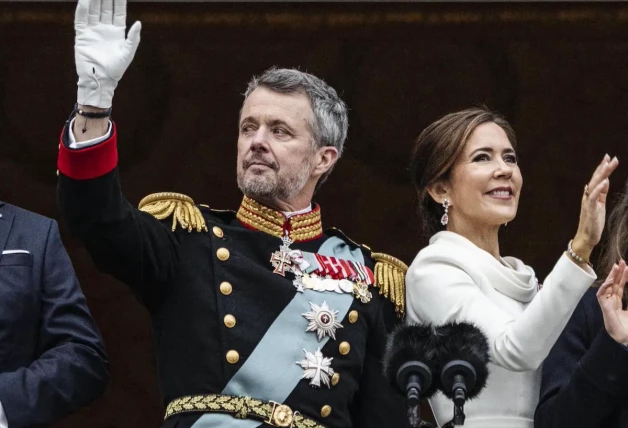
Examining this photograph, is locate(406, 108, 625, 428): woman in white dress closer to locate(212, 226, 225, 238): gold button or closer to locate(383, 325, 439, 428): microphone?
locate(383, 325, 439, 428): microphone

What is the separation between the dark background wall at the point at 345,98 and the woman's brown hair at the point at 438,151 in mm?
1172

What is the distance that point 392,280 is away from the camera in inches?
158

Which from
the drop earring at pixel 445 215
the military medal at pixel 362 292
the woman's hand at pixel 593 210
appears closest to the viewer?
the woman's hand at pixel 593 210

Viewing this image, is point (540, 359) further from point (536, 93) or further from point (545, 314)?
point (536, 93)

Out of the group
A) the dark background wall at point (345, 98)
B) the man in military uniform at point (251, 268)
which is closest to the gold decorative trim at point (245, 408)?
the man in military uniform at point (251, 268)

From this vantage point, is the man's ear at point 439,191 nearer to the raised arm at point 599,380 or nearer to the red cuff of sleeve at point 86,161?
the raised arm at point 599,380

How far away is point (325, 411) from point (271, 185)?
529mm

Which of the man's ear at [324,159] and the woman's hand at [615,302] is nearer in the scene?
the woman's hand at [615,302]

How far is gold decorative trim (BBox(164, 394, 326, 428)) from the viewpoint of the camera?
3.64 meters

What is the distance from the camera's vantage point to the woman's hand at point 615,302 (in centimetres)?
363

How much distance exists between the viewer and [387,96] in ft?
18.3

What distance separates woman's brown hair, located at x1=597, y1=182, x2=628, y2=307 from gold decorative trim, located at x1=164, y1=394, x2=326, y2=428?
76 centimetres

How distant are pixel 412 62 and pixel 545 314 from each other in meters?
2.03

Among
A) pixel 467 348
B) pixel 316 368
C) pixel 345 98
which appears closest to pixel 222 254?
pixel 316 368
